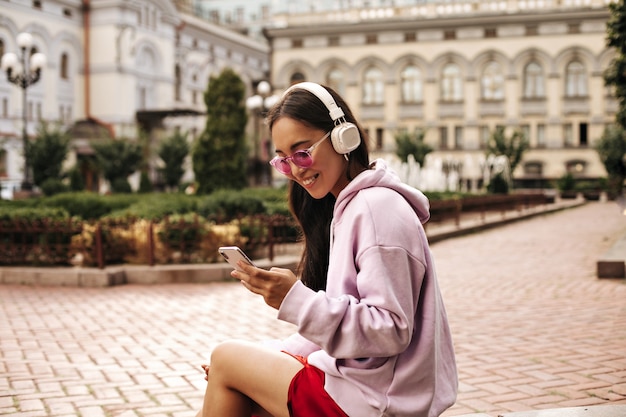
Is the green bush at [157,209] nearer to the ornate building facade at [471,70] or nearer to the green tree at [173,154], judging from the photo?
the green tree at [173,154]

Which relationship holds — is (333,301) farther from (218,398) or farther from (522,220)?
(522,220)

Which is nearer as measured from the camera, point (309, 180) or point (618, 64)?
point (309, 180)

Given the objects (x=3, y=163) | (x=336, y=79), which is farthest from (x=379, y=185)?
(x=336, y=79)

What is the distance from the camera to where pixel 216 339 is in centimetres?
638

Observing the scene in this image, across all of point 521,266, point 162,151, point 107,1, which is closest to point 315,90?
point 521,266

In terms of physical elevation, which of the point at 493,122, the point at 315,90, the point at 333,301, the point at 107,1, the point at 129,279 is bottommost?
the point at 129,279

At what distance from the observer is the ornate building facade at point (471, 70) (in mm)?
49562

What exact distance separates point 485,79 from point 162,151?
24.2 meters

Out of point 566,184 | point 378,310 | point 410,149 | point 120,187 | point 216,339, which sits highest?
point 410,149

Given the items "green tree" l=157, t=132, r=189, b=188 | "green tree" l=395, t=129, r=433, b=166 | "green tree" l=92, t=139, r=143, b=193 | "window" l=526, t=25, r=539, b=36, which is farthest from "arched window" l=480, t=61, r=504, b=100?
"green tree" l=92, t=139, r=143, b=193

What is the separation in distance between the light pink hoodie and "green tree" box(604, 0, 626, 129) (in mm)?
12175

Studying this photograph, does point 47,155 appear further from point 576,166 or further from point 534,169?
point 576,166

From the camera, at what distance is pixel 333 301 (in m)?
2.15

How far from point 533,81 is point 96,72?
95.6ft
